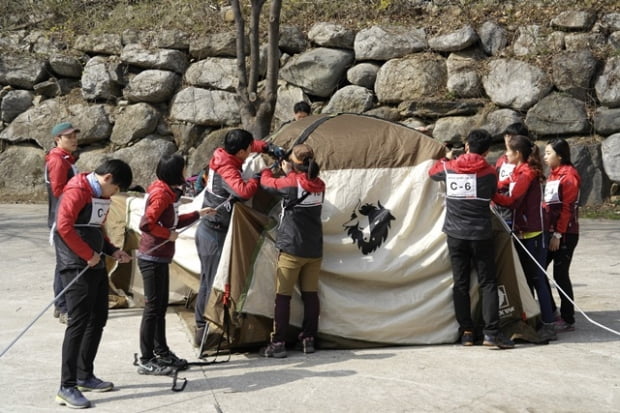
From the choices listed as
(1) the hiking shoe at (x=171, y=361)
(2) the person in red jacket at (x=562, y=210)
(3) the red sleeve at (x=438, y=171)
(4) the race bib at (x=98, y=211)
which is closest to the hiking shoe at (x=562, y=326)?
(2) the person in red jacket at (x=562, y=210)

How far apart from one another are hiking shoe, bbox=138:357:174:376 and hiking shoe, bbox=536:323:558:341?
10.2 ft

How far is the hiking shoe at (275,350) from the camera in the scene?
633cm

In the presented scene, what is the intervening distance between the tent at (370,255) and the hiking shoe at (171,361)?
434 mm

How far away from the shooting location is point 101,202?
5.34 metres

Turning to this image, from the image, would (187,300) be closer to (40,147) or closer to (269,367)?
(269,367)

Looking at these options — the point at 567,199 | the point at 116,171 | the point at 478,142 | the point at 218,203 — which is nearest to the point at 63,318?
the point at 218,203

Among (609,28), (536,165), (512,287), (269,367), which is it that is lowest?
(269,367)

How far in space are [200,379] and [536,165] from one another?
3.39 meters

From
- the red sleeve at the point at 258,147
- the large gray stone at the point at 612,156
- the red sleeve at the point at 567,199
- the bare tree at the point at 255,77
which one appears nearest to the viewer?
the red sleeve at the point at 258,147

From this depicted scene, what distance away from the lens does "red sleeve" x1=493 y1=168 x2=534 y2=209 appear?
6.83 m

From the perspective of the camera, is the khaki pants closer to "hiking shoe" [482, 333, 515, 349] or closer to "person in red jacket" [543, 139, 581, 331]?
"hiking shoe" [482, 333, 515, 349]

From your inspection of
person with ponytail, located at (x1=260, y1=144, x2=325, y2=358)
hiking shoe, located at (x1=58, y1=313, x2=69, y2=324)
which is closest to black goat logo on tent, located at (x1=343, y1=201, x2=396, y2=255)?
person with ponytail, located at (x1=260, y1=144, x2=325, y2=358)

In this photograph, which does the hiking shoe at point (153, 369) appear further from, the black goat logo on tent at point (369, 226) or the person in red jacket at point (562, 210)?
the person in red jacket at point (562, 210)

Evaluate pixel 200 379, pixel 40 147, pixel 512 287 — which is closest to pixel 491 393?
pixel 512 287
